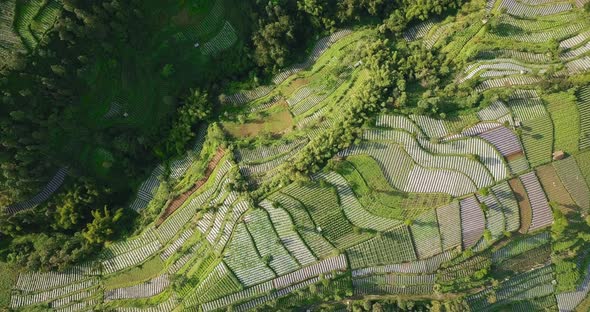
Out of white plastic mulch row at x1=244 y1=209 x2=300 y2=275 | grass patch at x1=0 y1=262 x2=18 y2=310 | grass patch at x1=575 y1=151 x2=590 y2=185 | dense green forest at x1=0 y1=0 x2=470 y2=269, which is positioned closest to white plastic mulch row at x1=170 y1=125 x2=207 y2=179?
dense green forest at x1=0 y1=0 x2=470 y2=269

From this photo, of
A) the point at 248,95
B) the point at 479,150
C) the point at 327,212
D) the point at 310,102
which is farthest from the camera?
the point at 248,95

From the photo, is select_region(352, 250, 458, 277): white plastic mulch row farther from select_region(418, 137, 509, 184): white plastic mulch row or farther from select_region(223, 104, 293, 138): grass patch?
select_region(223, 104, 293, 138): grass patch

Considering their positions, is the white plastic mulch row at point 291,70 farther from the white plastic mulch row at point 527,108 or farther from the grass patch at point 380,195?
the white plastic mulch row at point 527,108

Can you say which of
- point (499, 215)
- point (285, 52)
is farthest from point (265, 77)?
point (499, 215)

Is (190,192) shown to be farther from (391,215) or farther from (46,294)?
(391,215)

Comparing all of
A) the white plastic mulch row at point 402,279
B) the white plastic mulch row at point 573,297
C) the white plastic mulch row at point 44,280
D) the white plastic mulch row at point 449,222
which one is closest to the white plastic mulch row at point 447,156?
the white plastic mulch row at point 449,222

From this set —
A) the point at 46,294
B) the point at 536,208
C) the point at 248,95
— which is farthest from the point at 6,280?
the point at 536,208
